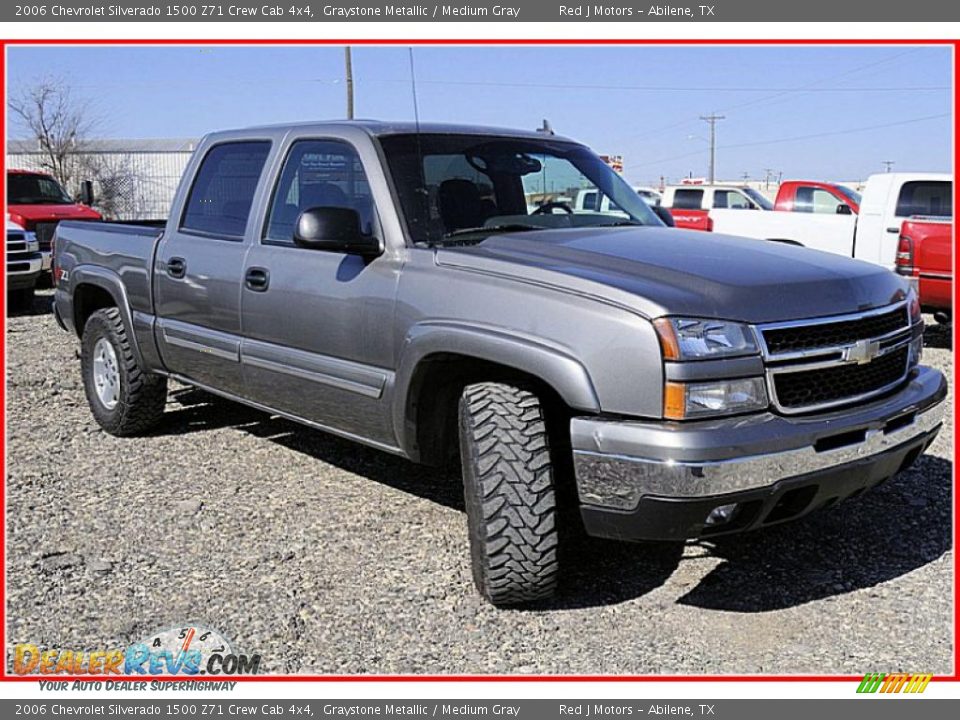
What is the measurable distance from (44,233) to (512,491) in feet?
41.4

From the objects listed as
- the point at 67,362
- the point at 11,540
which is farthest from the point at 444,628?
the point at 67,362

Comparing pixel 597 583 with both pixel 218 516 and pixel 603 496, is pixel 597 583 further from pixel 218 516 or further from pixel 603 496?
pixel 218 516

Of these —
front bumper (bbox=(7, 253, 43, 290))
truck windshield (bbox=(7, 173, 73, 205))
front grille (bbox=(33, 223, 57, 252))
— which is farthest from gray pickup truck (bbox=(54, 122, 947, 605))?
truck windshield (bbox=(7, 173, 73, 205))

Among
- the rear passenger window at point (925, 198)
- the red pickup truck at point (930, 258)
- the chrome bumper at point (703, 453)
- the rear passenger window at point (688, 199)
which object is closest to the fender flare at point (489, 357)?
the chrome bumper at point (703, 453)

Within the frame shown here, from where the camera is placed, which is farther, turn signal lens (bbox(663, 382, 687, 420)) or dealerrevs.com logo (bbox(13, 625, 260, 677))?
dealerrevs.com logo (bbox(13, 625, 260, 677))

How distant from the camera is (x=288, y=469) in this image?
18.0 ft

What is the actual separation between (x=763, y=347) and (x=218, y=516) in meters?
2.79

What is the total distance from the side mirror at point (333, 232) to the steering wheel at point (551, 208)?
870 mm

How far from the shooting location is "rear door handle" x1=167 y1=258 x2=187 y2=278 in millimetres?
5266

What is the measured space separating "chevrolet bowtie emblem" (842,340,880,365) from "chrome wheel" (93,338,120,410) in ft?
14.1

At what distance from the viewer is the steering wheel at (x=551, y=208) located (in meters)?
4.61

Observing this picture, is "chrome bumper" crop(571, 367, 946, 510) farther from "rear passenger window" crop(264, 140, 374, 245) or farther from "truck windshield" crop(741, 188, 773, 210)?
"truck windshield" crop(741, 188, 773, 210)

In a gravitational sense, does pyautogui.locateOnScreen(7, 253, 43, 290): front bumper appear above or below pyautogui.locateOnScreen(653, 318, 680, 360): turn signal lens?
below

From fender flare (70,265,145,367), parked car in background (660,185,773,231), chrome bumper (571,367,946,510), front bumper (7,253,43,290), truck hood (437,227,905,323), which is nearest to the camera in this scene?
chrome bumper (571,367,946,510)
